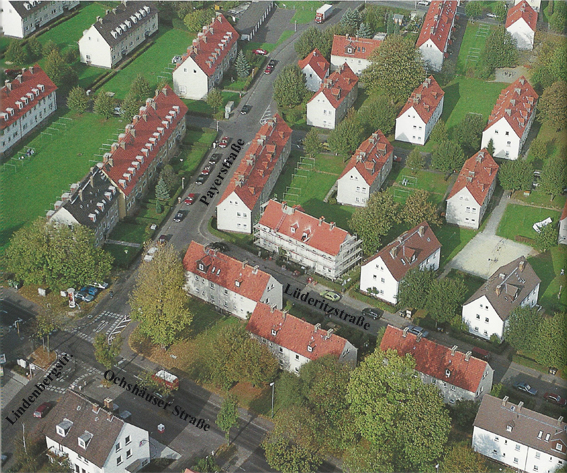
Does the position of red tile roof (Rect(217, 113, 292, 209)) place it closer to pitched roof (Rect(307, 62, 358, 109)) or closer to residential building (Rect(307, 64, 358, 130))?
residential building (Rect(307, 64, 358, 130))

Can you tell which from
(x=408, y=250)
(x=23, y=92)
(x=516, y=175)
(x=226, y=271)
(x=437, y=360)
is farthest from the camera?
(x=23, y=92)

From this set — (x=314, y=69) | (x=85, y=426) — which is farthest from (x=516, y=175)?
(x=85, y=426)

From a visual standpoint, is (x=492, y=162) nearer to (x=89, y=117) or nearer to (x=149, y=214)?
(x=149, y=214)

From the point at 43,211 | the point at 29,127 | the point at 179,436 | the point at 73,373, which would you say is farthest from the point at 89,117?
the point at 179,436

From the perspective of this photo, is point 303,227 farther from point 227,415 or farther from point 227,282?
point 227,415

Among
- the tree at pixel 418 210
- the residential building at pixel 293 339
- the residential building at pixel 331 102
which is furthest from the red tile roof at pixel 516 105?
the residential building at pixel 293 339
